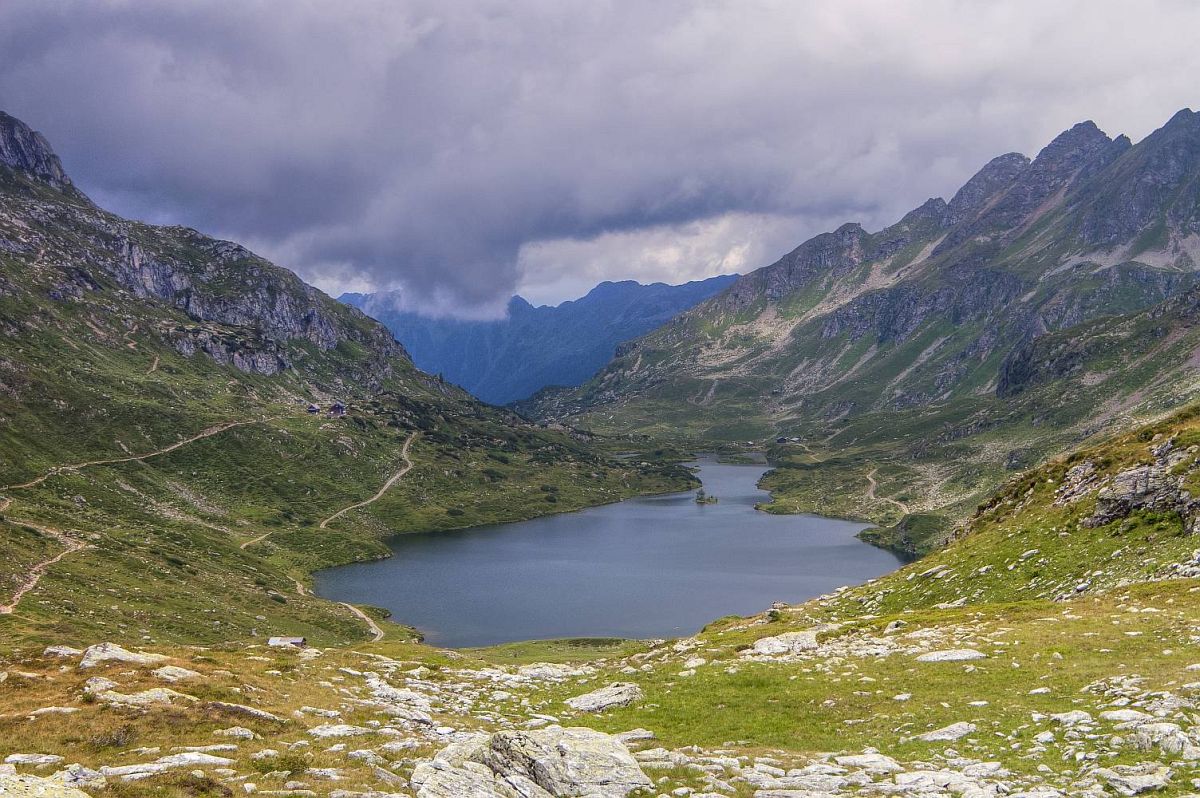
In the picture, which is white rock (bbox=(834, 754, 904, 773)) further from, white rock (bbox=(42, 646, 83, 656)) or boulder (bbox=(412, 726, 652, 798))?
white rock (bbox=(42, 646, 83, 656))

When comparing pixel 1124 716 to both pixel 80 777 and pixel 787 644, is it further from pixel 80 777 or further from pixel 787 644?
pixel 80 777

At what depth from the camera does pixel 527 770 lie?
66.4 feet

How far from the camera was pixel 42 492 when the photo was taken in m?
180

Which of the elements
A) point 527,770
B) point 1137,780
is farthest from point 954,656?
point 527,770

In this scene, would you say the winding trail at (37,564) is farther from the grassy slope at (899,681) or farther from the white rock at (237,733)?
the white rock at (237,733)

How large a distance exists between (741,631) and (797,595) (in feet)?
403

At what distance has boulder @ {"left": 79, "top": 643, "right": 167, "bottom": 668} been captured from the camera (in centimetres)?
3375

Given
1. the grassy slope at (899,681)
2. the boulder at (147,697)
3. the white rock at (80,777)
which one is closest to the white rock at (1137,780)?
the grassy slope at (899,681)

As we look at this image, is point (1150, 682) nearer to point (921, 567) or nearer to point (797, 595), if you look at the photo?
point (921, 567)

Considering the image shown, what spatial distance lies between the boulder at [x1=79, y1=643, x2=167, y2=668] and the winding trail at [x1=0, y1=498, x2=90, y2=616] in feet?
264

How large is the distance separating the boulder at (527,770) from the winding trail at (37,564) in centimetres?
10512

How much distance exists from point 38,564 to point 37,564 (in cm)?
15

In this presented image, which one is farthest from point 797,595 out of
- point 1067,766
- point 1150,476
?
point 1067,766

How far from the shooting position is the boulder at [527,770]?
18562 mm
